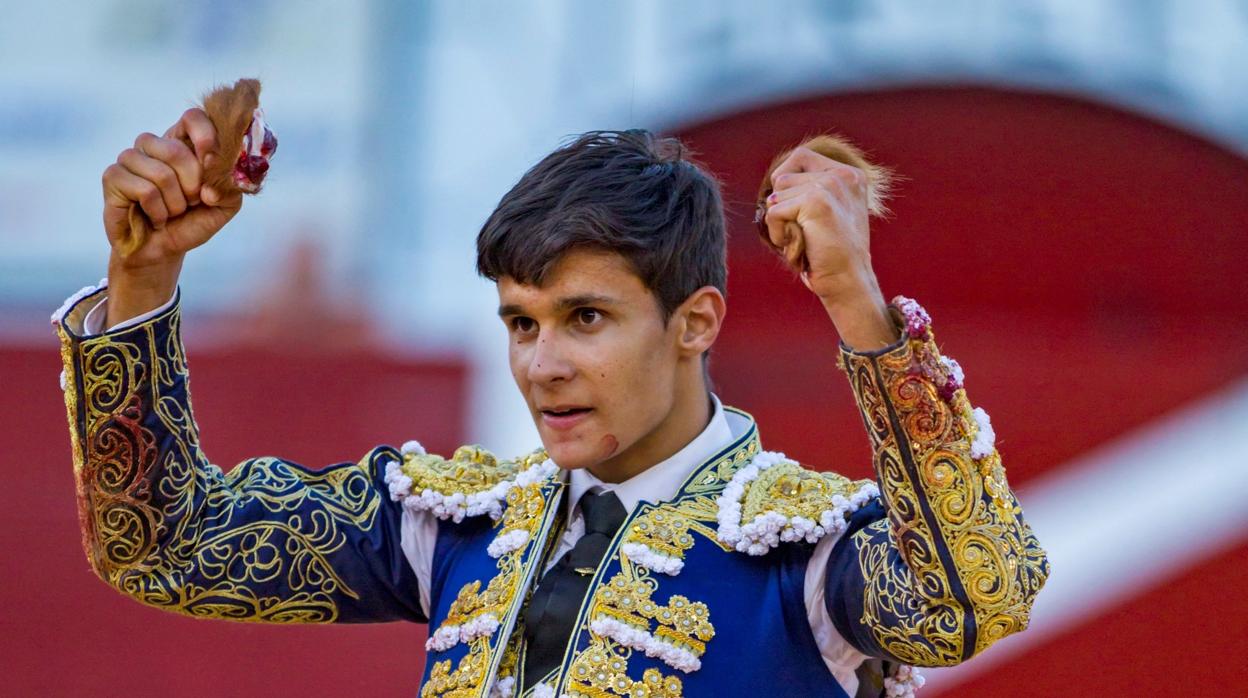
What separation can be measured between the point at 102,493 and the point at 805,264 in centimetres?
99

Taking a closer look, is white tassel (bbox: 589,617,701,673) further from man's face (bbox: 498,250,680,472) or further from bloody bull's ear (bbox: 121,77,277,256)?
bloody bull's ear (bbox: 121,77,277,256)

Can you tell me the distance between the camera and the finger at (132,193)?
81.2 inches

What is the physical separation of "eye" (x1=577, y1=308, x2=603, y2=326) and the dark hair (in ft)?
0.23

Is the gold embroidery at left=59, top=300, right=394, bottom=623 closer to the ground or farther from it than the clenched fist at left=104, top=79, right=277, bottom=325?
closer to the ground

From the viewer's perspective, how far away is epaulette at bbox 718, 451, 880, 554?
207 cm

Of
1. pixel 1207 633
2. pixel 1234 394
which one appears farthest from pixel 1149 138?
pixel 1207 633

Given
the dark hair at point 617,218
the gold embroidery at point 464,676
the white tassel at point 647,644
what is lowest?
the gold embroidery at point 464,676

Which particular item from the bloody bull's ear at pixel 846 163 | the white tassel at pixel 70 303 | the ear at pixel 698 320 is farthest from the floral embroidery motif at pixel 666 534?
the white tassel at pixel 70 303

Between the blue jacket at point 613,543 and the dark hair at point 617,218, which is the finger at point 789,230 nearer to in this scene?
the blue jacket at point 613,543

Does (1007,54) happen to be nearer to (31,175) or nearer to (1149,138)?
(1149,138)

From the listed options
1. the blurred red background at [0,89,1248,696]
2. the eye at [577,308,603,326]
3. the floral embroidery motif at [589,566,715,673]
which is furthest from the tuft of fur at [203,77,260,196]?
the blurred red background at [0,89,1248,696]

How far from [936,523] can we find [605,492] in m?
0.59

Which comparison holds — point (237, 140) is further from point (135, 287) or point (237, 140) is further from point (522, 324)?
point (522, 324)

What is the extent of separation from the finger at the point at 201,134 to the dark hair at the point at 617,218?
0.38 metres
